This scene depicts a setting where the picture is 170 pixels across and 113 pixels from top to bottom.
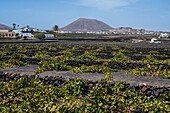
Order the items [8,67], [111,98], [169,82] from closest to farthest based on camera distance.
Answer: [111,98], [169,82], [8,67]

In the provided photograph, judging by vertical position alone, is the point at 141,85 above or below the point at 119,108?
above

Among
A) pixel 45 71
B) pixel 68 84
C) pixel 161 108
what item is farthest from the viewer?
pixel 45 71

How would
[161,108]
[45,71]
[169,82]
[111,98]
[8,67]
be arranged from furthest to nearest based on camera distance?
[8,67], [45,71], [169,82], [111,98], [161,108]

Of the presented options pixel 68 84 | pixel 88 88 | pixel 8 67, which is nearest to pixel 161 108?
pixel 88 88

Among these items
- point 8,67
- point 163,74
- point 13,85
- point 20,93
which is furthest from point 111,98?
point 8,67

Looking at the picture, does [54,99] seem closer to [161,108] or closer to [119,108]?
[119,108]

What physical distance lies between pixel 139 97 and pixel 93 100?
263cm

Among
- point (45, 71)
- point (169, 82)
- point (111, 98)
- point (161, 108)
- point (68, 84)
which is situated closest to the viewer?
point (161, 108)

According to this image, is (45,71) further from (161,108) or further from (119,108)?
(161,108)

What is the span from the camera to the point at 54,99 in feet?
36.9

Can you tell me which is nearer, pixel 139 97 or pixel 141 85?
pixel 139 97

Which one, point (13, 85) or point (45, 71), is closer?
point (13, 85)

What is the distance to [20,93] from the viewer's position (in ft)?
38.3

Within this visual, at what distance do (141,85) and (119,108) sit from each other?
2.43m
